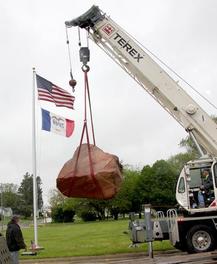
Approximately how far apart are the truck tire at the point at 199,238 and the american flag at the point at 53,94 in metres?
7.01

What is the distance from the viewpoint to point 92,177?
1006cm

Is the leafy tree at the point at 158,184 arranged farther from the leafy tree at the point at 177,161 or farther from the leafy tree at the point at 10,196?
the leafy tree at the point at 10,196

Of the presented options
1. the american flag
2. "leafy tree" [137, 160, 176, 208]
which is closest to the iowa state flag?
the american flag

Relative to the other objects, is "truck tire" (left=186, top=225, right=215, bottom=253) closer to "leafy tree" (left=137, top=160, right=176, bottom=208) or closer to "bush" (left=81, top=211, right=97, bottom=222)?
"leafy tree" (left=137, top=160, right=176, bottom=208)

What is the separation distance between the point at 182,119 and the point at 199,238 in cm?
412

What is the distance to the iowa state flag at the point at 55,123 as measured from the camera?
22.2 m

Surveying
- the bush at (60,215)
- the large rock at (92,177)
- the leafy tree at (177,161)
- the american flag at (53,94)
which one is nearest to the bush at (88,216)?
the bush at (60,215)

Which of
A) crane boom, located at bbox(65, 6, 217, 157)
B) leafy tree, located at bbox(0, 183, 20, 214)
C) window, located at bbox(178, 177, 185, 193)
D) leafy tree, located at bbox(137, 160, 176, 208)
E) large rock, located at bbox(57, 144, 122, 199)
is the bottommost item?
large rock, located at bbox(57, 144, 122, 199)

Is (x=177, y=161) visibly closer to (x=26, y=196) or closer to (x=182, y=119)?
(x=26, y=196)

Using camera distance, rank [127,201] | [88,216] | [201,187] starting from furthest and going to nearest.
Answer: [88,216]
[127,201]
[201,187]

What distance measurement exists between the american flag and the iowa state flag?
613mm

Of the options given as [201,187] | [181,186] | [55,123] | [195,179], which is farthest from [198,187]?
[55,123]

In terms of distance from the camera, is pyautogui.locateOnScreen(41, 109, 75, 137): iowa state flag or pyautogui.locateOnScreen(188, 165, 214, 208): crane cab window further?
pyautogui.locateOnScreen(41, 109, 75, 137): iowa state flag

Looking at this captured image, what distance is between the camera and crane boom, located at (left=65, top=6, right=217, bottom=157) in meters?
16.8
